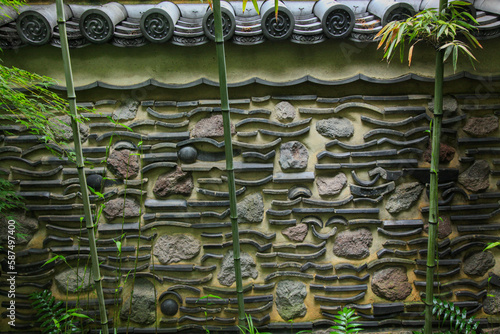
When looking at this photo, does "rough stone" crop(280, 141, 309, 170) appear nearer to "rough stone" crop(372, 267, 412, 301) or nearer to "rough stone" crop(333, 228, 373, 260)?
"rough stone" crop(333, 228, 373, 260)

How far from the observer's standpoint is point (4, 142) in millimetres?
3031

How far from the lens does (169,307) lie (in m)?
3.00

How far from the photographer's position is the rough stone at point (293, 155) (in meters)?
2.99

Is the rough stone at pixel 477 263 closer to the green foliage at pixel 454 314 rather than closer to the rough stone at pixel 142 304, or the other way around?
the green foliage at pixel 454 314

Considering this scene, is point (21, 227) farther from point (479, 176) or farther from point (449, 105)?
point (479, 176)

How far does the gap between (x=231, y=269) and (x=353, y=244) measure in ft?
2.94

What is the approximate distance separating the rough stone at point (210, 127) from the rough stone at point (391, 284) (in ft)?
A: 4.87

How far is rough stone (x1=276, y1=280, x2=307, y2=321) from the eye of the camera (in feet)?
9.87

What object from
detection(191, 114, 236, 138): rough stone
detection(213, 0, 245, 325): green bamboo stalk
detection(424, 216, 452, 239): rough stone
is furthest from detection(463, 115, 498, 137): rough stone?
detection(213, 0, 245, 325): green bamboo stalk

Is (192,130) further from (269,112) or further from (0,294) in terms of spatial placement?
(0,294)

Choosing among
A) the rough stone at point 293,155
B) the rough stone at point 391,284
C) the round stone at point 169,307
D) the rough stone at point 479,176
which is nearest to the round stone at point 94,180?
the round stone at point 169,307

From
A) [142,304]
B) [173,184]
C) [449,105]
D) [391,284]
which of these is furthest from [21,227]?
[449,105]

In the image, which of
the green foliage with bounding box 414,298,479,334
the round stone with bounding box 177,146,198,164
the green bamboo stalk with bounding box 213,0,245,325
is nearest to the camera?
the green bamboo stalk with bounding box 213,0,245,325

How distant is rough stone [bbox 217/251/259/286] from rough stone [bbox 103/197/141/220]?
0.72 m
